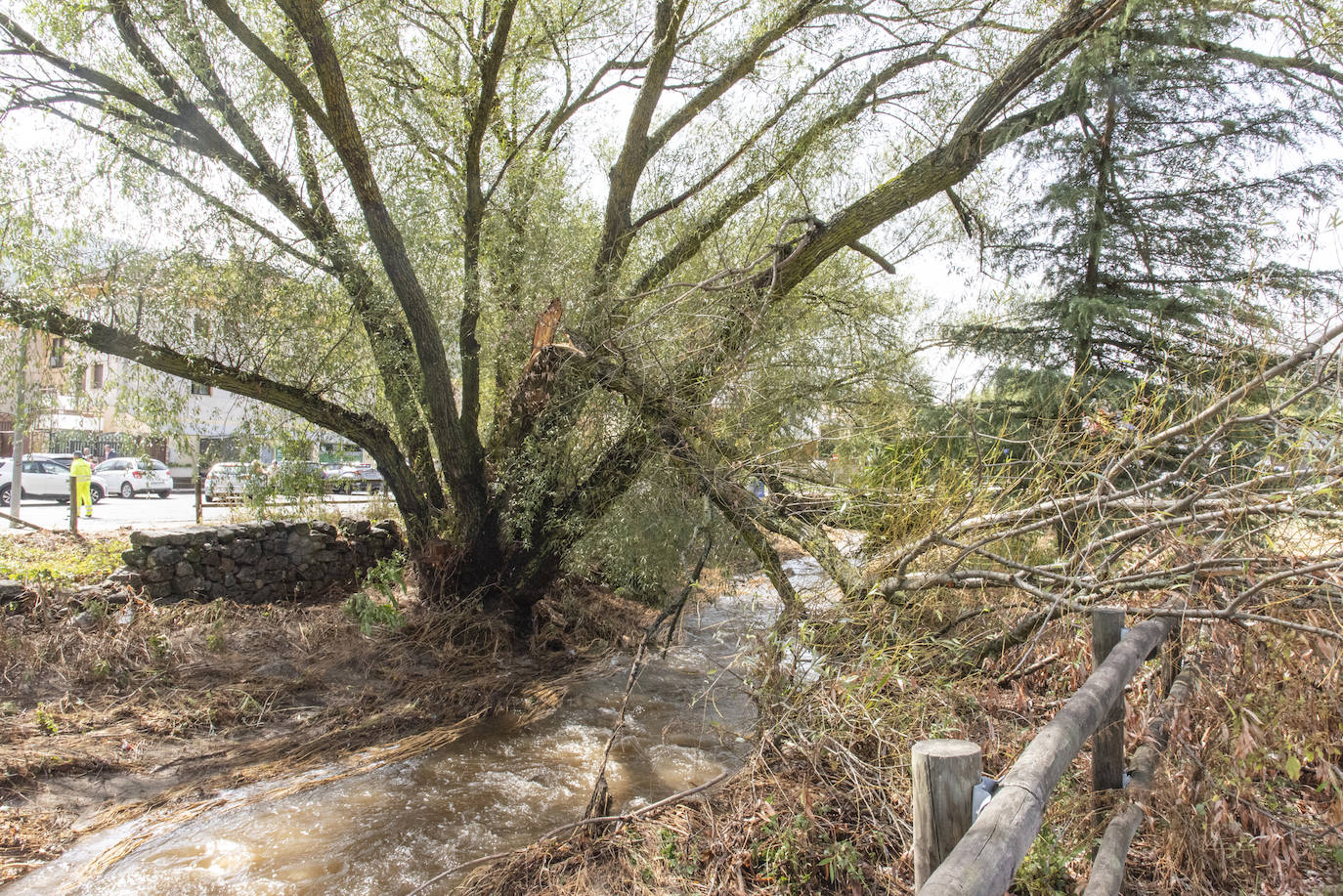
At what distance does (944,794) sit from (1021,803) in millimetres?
178

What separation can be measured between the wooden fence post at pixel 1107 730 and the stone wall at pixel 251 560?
27.2 ft

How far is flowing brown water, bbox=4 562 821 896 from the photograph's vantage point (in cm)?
392

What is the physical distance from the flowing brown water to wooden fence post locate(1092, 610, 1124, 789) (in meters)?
1.81

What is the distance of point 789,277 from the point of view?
6.67 meters

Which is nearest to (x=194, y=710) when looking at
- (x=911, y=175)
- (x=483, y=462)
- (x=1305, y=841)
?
(x=483, y=462)

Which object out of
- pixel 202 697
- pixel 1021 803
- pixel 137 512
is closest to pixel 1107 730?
pixel 1021 803

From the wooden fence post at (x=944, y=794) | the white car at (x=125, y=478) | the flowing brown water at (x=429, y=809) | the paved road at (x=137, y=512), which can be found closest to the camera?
the wooden fence post at (x=944, y=794)

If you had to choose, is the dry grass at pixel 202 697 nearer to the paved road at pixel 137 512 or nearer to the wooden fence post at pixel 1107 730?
the paved road at pixel 137 512

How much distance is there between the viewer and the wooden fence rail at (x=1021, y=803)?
1499 millimetres

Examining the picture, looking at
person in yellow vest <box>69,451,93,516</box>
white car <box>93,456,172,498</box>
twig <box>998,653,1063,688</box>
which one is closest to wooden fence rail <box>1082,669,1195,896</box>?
twig <box>998,653,1063,688</box>

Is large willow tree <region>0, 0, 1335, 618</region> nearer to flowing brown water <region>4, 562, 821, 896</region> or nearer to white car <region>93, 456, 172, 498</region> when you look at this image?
flowing brown water <region>4, 562, 821, 896</region>

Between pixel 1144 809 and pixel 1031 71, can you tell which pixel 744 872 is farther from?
pixel 1031 71

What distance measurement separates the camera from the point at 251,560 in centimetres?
843

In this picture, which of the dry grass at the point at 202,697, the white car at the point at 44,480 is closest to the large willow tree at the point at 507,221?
the dry grass at the point at 202,697
